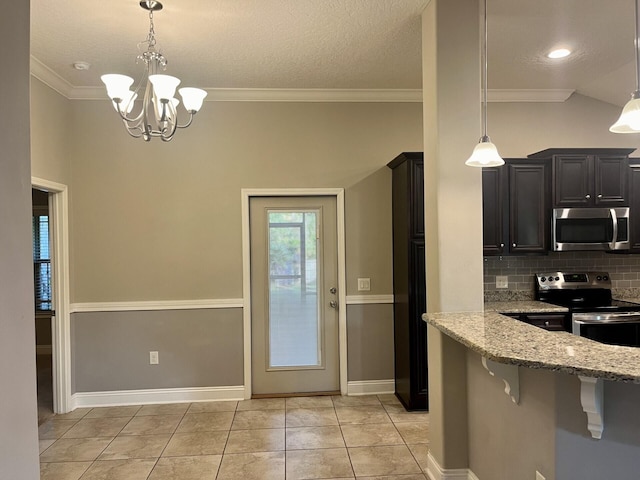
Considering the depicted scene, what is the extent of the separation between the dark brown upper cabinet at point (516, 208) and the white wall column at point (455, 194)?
1.24 metres

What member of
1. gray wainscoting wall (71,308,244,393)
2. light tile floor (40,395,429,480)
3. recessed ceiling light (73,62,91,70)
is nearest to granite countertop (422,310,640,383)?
light tile floor (40,395,429,480)

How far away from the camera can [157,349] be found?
3873 millimetres

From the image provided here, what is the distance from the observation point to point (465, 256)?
2.44 metres

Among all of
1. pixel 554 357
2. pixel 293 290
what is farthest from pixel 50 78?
pixel 554 357

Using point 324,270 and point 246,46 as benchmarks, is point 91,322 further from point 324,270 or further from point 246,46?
point 246,46

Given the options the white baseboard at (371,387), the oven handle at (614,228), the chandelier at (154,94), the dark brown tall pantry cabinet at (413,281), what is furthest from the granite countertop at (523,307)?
the chandelier at (154,94)

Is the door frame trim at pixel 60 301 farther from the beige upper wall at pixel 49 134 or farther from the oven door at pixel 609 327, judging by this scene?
the oven door at pixel 609 327

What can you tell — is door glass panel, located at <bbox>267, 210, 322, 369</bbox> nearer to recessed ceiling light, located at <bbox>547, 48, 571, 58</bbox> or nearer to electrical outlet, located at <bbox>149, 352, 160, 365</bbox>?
electrical outlet, located at <bbox>149, 352, 160, 365</bbox>

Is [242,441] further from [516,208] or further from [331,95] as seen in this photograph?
[331,95]

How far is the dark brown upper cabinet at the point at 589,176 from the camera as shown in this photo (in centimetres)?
361

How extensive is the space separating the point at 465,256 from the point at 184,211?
8.45 feet

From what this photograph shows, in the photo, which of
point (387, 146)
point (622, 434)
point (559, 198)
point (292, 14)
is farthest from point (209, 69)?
point (622, 434)

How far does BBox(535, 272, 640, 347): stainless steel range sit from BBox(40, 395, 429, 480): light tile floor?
153cm

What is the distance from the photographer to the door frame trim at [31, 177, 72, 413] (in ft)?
12.0
